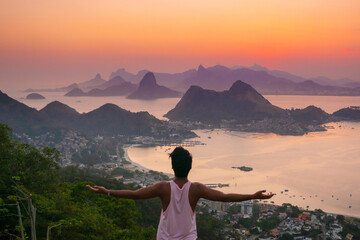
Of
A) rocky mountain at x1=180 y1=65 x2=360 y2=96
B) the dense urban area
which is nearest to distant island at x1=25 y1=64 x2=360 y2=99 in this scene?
rocky mountain at x1=180 y1=65 x2=360 y2=96

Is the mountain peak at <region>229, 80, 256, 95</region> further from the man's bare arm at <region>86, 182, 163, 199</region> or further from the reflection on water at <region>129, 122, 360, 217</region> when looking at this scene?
the man's bare arm at <region>86, 182, 163, 199</region>

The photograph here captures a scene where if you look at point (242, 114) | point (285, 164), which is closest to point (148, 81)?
point (242, 114)

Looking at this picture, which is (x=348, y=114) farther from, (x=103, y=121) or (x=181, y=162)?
(x=181, y=162)

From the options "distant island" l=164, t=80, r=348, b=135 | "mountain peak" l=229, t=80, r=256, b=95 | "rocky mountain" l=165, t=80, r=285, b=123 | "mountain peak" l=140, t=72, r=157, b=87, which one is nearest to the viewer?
"distant island" l=164, t=80, r=348, b=135

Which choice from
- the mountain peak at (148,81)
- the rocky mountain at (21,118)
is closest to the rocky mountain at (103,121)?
the rocky mountain at (21,118)

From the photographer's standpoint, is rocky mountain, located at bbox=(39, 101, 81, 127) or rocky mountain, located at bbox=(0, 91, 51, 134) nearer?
rocky mountain, located at bbox=(0, 91, 51, 134)

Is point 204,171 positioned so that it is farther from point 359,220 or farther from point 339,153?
point 339,153
